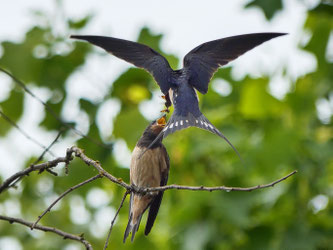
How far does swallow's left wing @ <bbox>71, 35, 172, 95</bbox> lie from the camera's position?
2.43 metres

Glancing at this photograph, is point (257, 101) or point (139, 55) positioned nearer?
point (139, 55)

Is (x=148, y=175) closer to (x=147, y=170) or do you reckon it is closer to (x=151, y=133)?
(x=147, y=170)

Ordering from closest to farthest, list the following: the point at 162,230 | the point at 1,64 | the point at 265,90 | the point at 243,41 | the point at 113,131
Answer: the point at 243,41 < the point at 113,131 < the point at 1,64 < the point at 265,90 < the point at 162,230

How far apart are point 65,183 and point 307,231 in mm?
2589

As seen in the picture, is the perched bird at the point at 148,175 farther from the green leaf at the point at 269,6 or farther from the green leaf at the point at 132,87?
the green leaf at the point at 269,6

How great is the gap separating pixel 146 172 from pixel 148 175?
0.11 ft

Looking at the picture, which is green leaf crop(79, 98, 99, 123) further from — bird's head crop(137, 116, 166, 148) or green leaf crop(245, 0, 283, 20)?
green leaf crop(245, 0, 283, 20)

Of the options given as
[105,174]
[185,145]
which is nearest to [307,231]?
[185,145]

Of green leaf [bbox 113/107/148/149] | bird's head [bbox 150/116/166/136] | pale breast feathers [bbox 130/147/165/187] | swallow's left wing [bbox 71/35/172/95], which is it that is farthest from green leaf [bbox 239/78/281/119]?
swallow's left wing [bbox 71/35/172/95]

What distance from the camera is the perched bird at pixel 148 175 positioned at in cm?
318

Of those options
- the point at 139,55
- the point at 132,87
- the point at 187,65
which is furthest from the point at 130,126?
the point at 139,55

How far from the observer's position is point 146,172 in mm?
3365

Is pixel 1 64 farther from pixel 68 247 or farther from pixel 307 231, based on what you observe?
pixel 307 231

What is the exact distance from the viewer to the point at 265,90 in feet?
20.5
